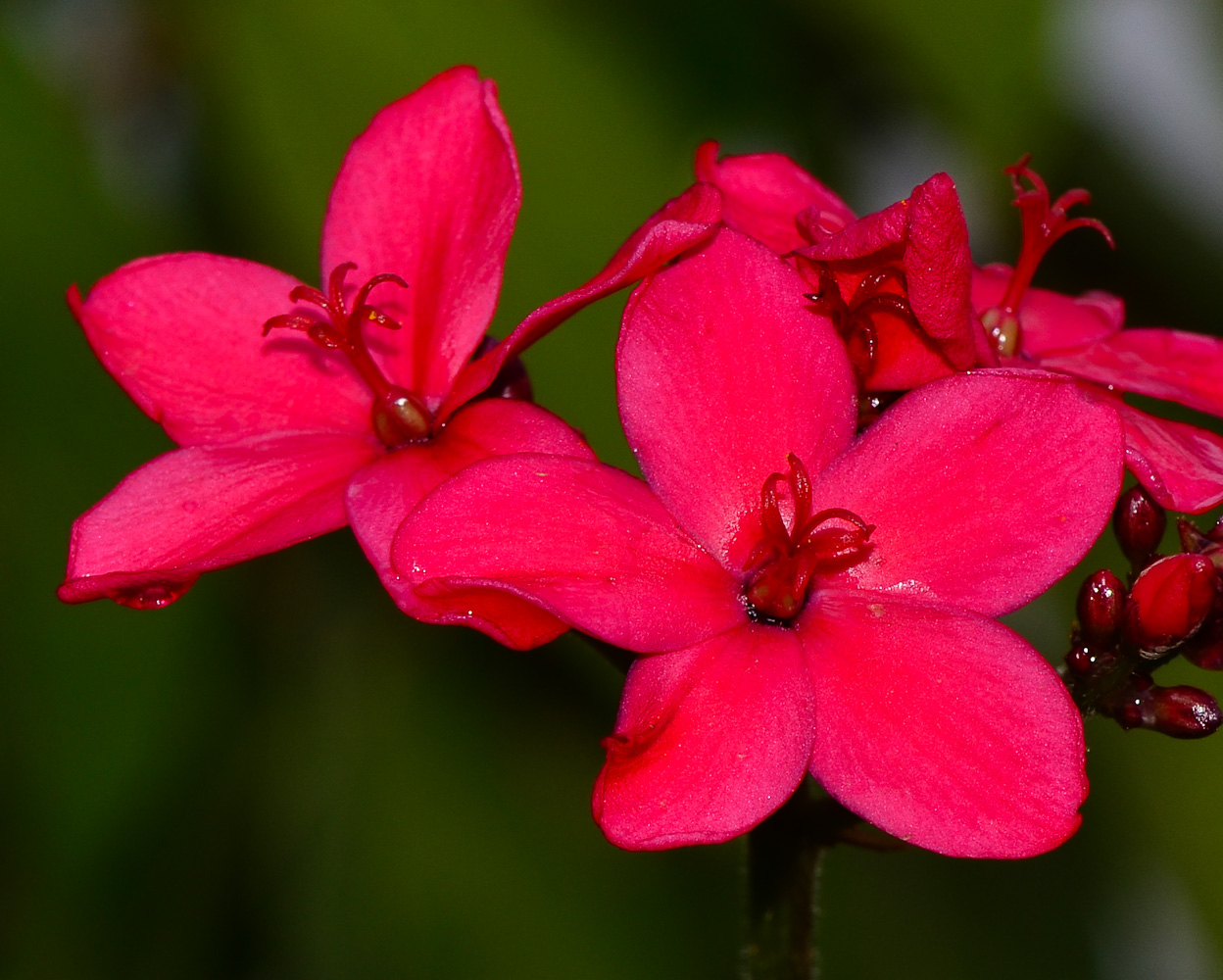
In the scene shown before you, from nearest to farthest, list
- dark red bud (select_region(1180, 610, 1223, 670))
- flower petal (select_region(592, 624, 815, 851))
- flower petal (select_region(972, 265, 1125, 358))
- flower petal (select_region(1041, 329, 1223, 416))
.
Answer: flower petal (select_region(592, 624, 815, 851)), dark red bud (select_region(1180, 610, 1223, 670)), flower petal (select_region(1041, 329, 1223, 416)), flower petal (select_region(972, 265, 1125, 358))

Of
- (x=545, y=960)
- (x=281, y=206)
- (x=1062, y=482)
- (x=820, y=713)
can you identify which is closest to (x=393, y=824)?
(x=545, y=960)

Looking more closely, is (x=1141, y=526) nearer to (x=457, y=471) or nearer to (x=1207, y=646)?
(x=1207, y=646)

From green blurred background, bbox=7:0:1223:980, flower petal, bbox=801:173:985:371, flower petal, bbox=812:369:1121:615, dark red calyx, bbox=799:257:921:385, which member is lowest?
green blurred background, bbox=7:0:1223:980

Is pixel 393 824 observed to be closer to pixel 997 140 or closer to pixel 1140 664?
pixel 1140 664

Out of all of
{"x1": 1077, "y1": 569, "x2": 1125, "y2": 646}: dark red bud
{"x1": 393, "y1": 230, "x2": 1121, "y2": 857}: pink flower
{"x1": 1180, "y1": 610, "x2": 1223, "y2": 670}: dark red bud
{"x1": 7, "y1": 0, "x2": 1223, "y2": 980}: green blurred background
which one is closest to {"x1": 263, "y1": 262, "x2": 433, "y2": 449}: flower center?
{"x1": 393, "y1": 230, "x2": 1121, "y2": 857}: pink flower

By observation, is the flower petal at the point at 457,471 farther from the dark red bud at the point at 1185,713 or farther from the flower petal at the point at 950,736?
the dark red bud at the point at 1185,713

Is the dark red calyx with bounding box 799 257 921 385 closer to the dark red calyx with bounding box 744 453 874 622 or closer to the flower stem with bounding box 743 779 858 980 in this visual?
the dark red calyx with bounding box 744 453 874 622
